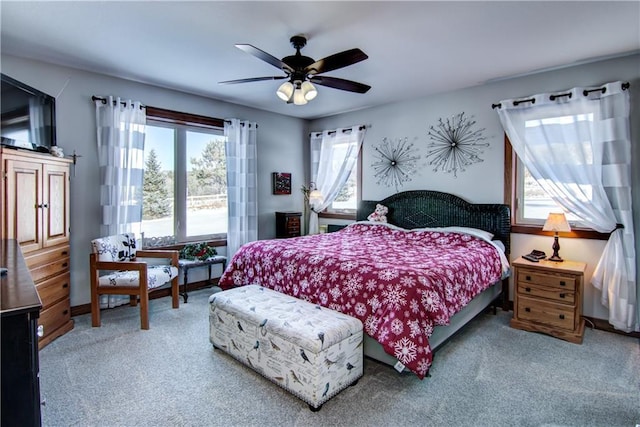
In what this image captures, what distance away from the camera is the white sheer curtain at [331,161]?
Result: 5691 mm

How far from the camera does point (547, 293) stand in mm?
3379

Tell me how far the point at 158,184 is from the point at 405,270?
3497mm

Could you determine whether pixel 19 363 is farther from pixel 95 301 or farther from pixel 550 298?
pixel 550 298

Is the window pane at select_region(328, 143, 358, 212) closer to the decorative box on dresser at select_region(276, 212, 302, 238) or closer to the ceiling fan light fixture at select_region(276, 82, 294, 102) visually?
the decorative box on dresser at select_region(276, 212, 302, 238)

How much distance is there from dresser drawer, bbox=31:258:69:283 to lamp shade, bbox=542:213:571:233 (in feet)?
15.7

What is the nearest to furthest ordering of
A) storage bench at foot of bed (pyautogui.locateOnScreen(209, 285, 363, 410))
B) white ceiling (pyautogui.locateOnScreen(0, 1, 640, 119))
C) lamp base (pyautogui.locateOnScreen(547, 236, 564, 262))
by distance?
storage bench at foot of bed (pyautogui.locateOnScreen(209, 285, 363, 410))
white ceiling (pyautogui.locateOnScreen(0, 1, 640, 119))
lamp base (pyautogui.locateOnScreen(547, 236, 564, 262))

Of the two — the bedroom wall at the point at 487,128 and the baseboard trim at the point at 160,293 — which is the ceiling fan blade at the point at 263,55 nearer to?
the bedroom wall at the point at 487,128

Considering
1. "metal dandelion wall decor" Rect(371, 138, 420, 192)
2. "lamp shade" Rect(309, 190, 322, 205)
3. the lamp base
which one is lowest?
the lamp base

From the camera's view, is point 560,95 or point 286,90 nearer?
point 286,90

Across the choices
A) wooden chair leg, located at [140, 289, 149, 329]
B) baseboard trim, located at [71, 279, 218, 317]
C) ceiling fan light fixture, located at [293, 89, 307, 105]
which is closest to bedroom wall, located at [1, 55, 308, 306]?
baseboard trim, located at [71, 279, 218, 317]

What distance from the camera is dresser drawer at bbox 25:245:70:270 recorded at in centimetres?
297

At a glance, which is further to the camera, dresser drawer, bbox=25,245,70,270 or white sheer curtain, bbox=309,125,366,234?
white sheer curtain, bbox=309,125,366,234

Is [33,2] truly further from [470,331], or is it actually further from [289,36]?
[470,331]

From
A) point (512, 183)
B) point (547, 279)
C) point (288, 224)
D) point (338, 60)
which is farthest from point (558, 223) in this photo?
point (288, 224)
